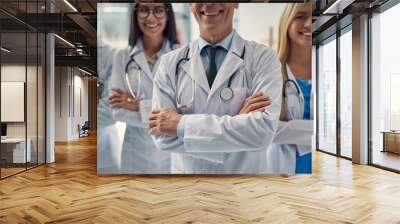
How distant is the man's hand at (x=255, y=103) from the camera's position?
615 centimetres

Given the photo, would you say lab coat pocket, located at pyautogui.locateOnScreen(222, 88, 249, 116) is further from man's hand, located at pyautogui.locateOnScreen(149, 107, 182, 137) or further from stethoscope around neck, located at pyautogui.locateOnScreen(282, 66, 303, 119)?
man's hand, located at pyautogui.locateOnScreen(149, 107, 182, 137)

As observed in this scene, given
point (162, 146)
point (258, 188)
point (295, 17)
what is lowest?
point (258, 188)

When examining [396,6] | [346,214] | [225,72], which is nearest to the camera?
[346,214]

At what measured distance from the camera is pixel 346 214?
411cm

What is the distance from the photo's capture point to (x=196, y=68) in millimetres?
6203

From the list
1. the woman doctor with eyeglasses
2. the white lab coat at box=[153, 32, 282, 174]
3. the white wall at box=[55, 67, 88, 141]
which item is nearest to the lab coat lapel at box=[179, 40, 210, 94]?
the white lab coat at box=[153, 32, 282, 174]

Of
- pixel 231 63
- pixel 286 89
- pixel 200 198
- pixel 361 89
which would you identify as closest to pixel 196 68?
pixel 231 63

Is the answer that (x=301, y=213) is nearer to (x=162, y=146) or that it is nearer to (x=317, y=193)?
(x=317, y=193)

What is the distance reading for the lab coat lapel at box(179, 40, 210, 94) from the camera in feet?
20.2

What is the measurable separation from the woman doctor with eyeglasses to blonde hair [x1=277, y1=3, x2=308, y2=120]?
1702mm

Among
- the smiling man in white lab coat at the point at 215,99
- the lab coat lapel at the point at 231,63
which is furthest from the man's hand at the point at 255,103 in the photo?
the lab coat lapel at the point at 231,63

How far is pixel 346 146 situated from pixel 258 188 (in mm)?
4600

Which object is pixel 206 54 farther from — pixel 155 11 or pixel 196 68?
pixel 155 11

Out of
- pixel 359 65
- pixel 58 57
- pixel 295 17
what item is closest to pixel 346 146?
pixel 359 65
